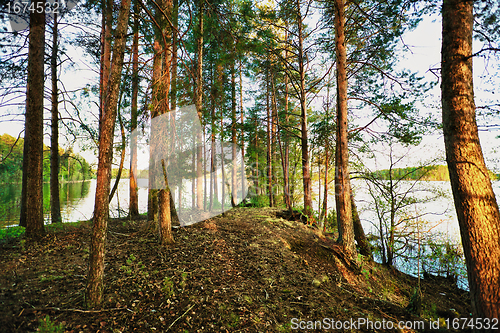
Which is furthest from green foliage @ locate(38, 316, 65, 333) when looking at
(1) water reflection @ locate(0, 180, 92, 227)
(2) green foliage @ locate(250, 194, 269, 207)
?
(2) green foliage @ locate(250, 194, 269, 207)

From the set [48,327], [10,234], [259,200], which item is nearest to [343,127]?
[48,327]

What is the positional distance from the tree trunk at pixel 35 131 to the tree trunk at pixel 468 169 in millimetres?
7804

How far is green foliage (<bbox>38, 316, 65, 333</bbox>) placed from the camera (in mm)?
2016

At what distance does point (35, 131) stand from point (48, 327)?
4665mm

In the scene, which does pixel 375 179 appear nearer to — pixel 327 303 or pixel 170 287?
pixel 327 303

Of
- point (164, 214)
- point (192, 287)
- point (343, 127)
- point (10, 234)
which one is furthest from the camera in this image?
point (343, 127)

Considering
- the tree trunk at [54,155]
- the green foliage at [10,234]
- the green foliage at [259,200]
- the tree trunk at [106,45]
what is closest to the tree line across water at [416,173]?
the green foliage at [259,200]

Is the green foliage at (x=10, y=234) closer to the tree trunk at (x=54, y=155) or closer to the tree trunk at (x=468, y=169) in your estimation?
the tree trunk at (x=54, y=155)

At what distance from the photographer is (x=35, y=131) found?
476cm

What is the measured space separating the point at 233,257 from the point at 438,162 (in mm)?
7440

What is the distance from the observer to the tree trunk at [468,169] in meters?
2.52

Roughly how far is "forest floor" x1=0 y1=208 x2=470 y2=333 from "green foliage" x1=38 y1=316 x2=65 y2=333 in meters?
0.02

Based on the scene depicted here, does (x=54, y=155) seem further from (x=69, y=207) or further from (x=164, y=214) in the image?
(x=69, y=207)

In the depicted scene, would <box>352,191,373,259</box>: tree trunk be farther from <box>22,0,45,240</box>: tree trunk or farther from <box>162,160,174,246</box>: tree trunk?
<box>22,0,45,240</box>: tree trunk
